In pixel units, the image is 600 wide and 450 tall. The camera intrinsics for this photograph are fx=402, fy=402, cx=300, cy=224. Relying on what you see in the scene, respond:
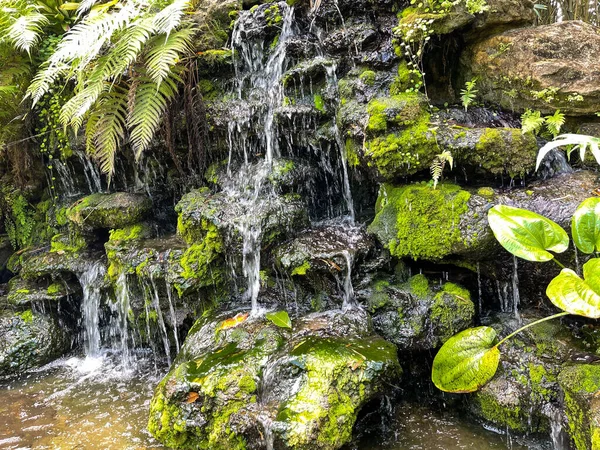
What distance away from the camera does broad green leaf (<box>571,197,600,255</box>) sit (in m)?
2.92

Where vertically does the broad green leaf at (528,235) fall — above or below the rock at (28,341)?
above

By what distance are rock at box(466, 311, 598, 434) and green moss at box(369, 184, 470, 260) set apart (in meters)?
1.01

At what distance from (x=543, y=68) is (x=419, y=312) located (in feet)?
9.57

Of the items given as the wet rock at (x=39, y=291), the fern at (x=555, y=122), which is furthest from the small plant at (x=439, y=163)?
the wet rock at (x=39, y=291)

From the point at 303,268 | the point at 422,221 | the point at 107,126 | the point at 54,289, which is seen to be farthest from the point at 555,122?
the point at 54,289

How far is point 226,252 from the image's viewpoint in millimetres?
4535

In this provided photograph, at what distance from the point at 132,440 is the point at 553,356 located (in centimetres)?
358

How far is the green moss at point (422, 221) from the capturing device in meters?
3.73

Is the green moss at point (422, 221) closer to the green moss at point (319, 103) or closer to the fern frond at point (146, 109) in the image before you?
the green moss at point (319, 103)

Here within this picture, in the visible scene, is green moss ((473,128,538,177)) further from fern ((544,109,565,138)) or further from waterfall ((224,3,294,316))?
waterfall ((224,3,294,316))

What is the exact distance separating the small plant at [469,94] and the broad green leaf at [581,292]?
91.0 inches

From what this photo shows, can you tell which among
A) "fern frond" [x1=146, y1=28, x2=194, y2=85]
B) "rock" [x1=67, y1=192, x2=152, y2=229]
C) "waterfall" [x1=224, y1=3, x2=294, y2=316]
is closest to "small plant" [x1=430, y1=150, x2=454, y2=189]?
"waterfall" [x1=224, y1=3, x2=294, y2=316]

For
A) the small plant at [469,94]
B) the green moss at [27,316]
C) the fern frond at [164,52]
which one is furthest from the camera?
the green moss at [27,316]

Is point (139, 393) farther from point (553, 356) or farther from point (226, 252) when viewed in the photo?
point (553, 356)
